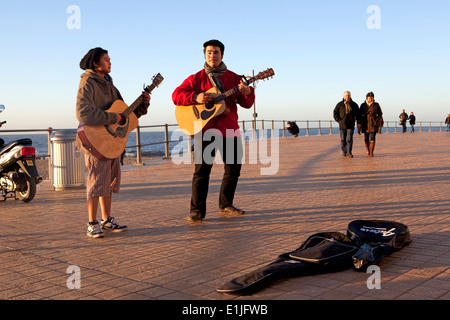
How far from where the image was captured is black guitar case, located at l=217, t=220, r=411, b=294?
11.4ft

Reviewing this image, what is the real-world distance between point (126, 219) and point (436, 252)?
12.2 feet

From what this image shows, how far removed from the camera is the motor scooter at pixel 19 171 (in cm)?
826

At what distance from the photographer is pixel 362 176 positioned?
33.8ft

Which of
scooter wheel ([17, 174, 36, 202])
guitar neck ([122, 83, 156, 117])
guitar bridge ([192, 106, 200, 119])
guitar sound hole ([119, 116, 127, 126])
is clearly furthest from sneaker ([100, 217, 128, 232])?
scooter wheel ([17, 174, 36, 202])

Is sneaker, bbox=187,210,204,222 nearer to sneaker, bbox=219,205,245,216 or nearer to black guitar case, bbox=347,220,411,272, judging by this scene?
sneaker, bbox=219,205,245,216

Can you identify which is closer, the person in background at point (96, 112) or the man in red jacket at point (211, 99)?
the person in background at point (96, 112)

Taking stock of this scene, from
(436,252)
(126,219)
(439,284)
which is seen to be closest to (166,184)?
(126,219)

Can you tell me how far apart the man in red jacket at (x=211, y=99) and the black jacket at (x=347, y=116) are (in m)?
8.63

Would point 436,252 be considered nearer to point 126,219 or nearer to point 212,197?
point 126,219

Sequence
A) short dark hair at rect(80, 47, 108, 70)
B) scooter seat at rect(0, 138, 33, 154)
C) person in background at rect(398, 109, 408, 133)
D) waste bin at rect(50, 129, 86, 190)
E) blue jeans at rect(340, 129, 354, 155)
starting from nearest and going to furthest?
1. short dark hair at rect(80, 47, 108, 70)
2. scooter seat at rect(0, 138, 33, 154)
3. waste bin at rect(50, 129, 86, 190)
4. blue jeans at rect(340, 129, 354, 155)
5. person in background at rect(398, 109, 408, 133)

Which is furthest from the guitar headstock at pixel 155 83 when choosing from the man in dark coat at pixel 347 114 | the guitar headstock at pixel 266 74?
the man in dark coat at pixel 347 114

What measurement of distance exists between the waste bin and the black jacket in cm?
775

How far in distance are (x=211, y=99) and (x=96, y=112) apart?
4.74ft

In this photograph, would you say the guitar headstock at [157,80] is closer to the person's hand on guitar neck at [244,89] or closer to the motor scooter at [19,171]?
the person's hand on guitar neck at [244,89]
